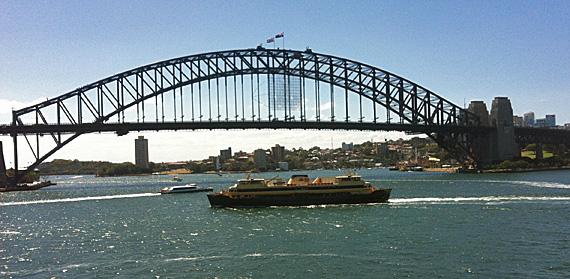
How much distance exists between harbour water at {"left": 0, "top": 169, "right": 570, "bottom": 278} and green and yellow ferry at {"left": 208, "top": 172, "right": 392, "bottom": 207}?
1.48 metres

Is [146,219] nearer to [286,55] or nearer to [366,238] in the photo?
[366,238]

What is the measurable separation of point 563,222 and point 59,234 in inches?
1292

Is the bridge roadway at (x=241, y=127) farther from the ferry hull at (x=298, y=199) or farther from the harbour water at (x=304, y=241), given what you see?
the ferry hull at (x=298, y=199)

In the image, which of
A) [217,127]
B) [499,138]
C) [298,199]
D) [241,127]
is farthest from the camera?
[499,138]

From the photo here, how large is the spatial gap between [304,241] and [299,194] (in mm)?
18513

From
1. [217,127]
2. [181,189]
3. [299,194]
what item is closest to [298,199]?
[299,194]

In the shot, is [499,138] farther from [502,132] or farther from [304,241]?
[304,241]

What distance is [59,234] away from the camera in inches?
1344

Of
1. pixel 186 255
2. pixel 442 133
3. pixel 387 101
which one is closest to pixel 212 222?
pixel 186 255

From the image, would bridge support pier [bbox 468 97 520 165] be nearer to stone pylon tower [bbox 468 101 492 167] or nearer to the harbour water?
stone pylon tower [bbox 468 101 492 167]

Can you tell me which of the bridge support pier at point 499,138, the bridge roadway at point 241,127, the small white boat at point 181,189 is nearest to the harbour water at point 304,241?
the small white boat at point 181,189

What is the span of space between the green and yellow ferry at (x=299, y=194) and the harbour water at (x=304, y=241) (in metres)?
1.48

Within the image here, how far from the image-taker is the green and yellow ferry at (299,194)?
4716cm

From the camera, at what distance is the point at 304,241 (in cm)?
2878
